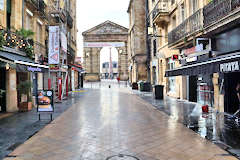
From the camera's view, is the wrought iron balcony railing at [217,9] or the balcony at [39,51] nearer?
the wrought iron balcony railing at [217,9]

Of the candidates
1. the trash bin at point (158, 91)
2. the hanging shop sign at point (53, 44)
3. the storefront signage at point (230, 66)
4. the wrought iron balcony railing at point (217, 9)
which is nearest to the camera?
the storefront signage at point (230, 66)

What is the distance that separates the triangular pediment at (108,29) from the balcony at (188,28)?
3972 cm

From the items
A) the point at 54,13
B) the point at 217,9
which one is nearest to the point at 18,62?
the point at 217,9

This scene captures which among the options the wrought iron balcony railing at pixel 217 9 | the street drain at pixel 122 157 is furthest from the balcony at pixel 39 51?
the street drain at pixel 122 157

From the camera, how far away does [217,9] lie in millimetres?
9125

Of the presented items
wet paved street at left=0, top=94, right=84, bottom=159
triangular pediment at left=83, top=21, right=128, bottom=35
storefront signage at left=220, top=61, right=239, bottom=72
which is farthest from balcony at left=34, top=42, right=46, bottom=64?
triangular pediment at left=83, top=21, right=128, bottom=35

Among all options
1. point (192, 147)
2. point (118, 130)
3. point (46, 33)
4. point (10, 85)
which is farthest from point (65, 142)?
point (46, 33)

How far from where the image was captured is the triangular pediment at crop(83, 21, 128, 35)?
5284 cm

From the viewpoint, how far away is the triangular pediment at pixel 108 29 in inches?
2080

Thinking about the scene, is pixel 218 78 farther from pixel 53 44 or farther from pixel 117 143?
pixel 53 44

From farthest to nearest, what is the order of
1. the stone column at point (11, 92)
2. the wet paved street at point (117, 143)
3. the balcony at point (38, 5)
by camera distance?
the balcony at point (38, 5) → the stone column at point (11, 92) → the wet paved street at point (117, 143)

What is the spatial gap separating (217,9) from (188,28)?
363cm

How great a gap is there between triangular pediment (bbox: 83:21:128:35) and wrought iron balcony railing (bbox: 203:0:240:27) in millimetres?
44649

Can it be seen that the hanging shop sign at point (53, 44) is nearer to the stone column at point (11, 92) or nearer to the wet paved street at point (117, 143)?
the stone column at point (11, 92)
